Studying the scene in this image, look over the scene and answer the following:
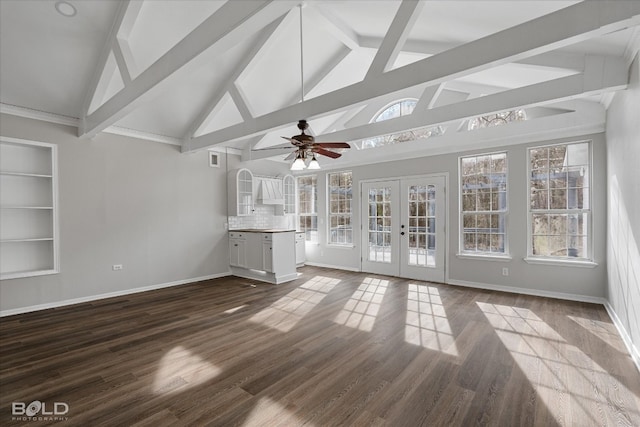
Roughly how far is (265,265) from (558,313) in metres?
4.67

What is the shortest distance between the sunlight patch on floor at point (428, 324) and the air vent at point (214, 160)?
472 cm

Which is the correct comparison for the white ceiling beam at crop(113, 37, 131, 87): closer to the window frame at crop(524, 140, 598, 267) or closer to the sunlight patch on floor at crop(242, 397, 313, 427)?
the sunlight patch on floor at crop(242, 397, 313, 427)

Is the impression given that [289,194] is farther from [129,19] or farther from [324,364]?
[324,364]

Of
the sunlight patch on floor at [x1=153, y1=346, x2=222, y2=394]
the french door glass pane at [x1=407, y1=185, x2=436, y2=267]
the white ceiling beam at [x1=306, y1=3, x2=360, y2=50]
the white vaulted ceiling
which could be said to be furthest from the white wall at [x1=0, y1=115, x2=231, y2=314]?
the french door glass pane at [x1=407, y1=185, x2=436, y2=267]

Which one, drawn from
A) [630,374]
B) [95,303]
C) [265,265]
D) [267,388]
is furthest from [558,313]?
[95,303]

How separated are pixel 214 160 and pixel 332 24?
3838 mm

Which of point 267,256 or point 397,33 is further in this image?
point 267,256

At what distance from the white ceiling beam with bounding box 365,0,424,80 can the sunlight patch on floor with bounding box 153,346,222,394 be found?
10.3 feet

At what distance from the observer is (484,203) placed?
548 cm

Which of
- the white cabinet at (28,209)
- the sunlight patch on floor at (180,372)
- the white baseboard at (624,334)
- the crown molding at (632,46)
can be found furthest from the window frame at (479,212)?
the white cabinet at (28,209)

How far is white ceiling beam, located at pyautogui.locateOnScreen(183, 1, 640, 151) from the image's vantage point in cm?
194

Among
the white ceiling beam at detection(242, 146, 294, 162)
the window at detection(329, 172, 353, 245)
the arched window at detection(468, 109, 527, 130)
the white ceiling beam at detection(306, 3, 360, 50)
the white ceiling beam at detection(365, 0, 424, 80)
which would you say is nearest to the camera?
the white ceiling beam at detection(365, 0, 424, 80)

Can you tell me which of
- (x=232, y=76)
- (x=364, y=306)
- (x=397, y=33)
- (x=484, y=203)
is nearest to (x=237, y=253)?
(x=364, y=306)

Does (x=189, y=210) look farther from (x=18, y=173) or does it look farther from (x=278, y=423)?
(x=278, y=423)
